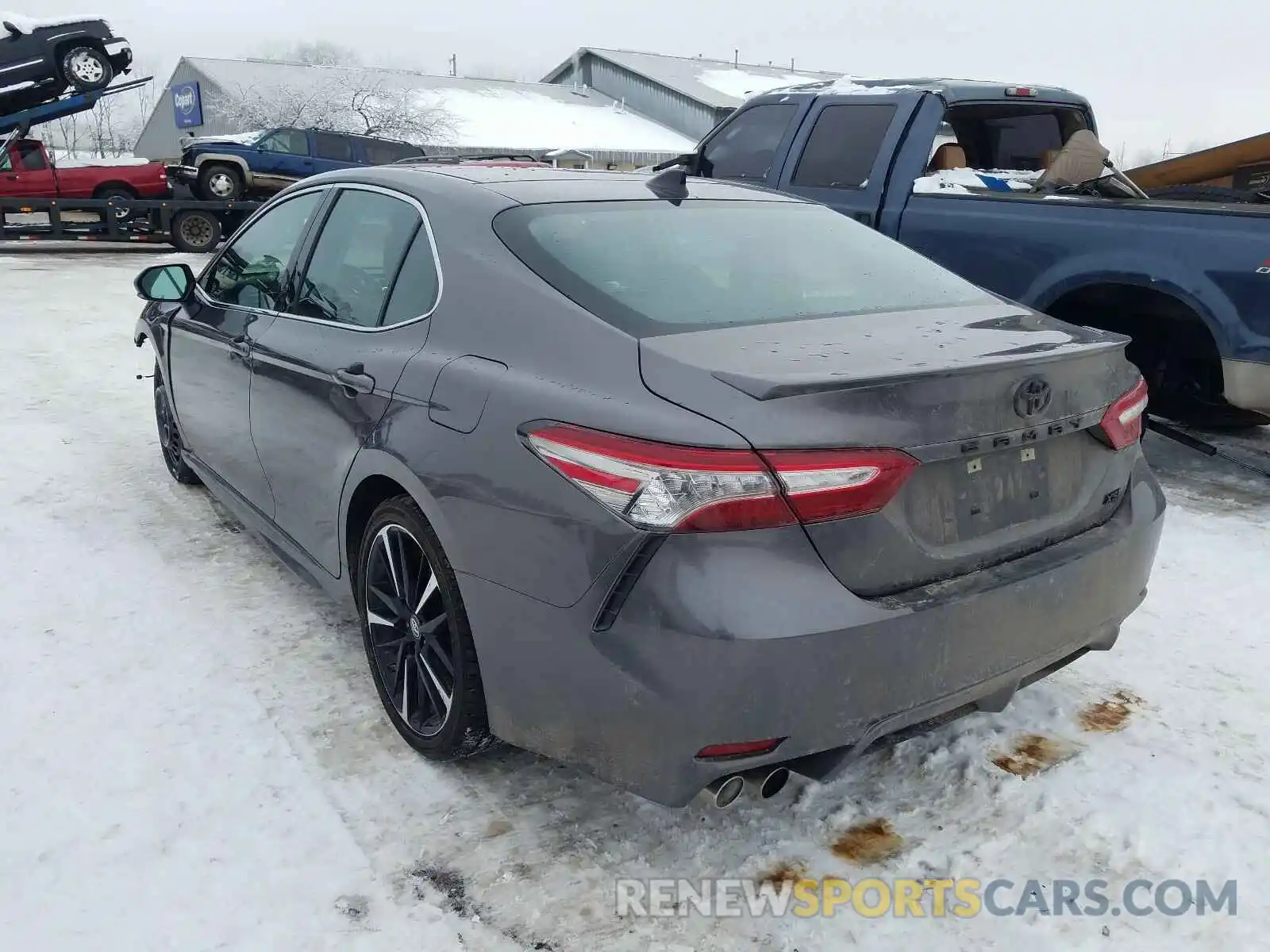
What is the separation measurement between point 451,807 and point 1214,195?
556cm

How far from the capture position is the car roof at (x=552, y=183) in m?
3.00

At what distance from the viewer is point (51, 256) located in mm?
18203

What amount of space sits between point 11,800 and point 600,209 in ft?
7.36

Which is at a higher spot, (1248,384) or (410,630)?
(1248,384)

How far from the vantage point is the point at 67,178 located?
18.5m

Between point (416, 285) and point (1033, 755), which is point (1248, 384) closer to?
point (1033, 755)

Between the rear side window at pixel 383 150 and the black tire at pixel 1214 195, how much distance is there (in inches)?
691

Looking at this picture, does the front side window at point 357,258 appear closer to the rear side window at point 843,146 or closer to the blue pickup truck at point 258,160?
the rear side window at point 843,146

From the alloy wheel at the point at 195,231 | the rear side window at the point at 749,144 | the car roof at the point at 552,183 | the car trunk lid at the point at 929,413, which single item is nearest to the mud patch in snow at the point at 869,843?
the car trunk lid at the point at 929,413

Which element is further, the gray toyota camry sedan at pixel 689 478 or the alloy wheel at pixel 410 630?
the alloy wheel at pixel 410 630

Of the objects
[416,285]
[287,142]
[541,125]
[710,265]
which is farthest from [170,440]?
[541,125]

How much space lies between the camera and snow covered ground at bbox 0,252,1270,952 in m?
2.23

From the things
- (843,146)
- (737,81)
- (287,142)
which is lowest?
(287,142)

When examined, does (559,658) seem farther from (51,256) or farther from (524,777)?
(51,256)
